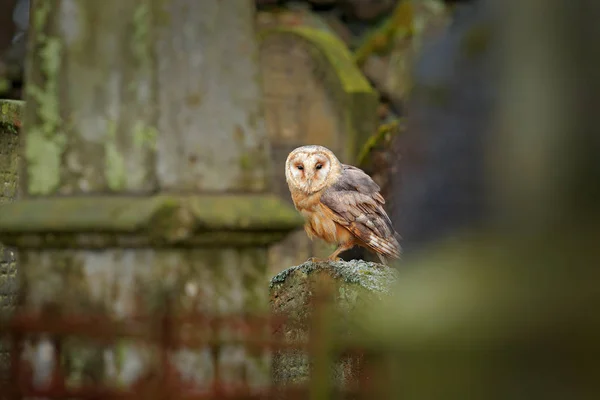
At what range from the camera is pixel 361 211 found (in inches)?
269

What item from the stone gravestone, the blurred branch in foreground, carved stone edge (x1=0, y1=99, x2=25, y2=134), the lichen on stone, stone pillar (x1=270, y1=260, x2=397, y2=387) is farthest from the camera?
the stone gravestone

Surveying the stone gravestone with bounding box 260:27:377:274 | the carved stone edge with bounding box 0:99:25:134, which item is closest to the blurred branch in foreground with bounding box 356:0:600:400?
the carved stone edge with bounding box 0:99:25:134

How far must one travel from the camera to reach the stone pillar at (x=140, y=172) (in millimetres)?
2883

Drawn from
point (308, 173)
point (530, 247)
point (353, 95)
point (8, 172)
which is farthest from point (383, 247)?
point (530, 247)

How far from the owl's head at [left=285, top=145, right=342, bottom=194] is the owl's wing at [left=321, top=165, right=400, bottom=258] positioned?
0.08 metres

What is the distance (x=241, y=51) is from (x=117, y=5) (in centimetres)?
39

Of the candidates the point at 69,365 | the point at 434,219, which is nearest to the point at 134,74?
the point at 69,365

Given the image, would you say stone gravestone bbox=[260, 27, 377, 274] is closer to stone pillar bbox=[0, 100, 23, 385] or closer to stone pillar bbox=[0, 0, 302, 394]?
stone pillar bbox=[0, 100, 23, 385]

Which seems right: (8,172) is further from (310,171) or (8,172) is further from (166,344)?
(166,344)

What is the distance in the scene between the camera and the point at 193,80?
2.92 metres

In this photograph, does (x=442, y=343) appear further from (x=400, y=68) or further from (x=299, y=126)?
(x=400, y=68)

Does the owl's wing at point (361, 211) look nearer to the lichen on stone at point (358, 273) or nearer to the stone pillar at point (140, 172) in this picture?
the lichen on stone at point (358, 273)

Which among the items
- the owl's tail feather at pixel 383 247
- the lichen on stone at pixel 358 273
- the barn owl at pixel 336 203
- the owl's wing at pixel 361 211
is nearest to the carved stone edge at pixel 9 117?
the barn owl at pixel 336 203

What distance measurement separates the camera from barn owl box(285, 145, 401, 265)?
6773 mm
